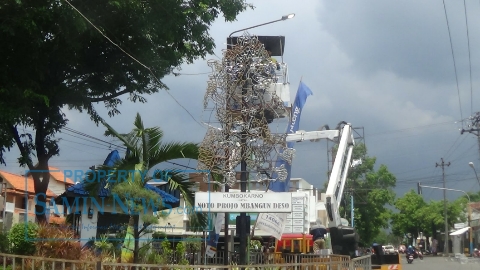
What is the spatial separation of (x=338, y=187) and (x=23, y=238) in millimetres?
13077

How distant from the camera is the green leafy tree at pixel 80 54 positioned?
14.6 meters

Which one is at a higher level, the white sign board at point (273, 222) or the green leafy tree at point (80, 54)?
the green leafy tree at point (80, 54)

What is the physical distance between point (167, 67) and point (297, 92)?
4996 millimetres

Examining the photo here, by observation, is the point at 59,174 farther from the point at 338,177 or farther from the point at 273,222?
the point at 273,222

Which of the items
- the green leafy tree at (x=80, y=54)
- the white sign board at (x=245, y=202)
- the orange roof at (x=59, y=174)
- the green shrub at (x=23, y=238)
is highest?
the green leafy tree at (x=80, y=54)

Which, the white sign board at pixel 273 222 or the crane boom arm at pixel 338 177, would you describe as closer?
the white sign board at pixel 273 222

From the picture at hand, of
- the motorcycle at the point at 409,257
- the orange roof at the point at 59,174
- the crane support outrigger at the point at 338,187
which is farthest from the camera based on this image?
the motorcycle at the point at 409,257

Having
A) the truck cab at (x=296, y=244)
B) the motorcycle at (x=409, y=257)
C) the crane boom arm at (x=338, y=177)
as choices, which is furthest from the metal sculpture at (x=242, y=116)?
the motorcycle at (x=409, y=257)

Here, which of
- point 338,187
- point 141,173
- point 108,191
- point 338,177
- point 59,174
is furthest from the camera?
point 59,174

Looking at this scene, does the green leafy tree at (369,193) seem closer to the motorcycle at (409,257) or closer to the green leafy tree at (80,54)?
the motorcycle at (409,257)

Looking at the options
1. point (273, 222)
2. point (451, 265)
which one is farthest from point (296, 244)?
point (451, 265)

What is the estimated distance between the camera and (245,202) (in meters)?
12.4

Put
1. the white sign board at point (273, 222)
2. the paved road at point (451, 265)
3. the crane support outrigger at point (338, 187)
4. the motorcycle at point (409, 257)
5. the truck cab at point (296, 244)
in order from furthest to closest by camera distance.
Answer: the motorcycle at point (409, 257)
the paved road at point (451, 265)
the truck cab at point (296, 244)
the crane support outrigger at point (338, 187)
the white sign board at point (273, 222)

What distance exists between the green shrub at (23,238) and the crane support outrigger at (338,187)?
9.17 meters
